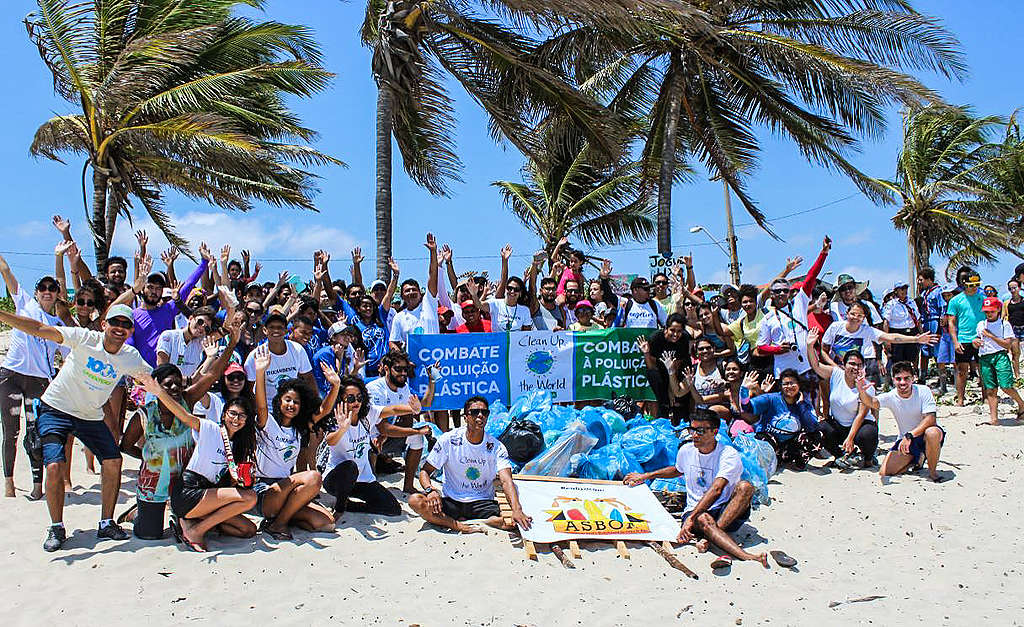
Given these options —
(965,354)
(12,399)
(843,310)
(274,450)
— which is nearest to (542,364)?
(274,450)

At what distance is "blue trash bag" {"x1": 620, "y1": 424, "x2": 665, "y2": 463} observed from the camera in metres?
7.50

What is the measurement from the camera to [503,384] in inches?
360

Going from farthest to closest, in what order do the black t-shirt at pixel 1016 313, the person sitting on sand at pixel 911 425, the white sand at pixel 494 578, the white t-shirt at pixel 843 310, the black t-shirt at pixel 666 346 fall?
1. the black t-shirt at pixel 1016 313
2. the white t-shirt at pixel 843 310
3. the black t-shirt at pixel 666 346
4. the person sitting on sand at pixel 911 425
5. the white sand at pixel 494 578

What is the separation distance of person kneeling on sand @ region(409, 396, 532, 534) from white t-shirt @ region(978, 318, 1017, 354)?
7.04 meters

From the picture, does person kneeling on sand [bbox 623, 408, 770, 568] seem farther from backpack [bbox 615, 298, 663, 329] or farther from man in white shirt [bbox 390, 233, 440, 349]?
man in white shirt [bbox 390, 233, 440, 349]

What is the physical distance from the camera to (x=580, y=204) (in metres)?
22.3

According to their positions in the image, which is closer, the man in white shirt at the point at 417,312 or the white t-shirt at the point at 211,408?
the white t-shirt at the point at 211,408

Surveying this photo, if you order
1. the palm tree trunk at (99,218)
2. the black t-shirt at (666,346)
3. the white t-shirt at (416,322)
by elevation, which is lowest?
the black t-shirt at (666,346)

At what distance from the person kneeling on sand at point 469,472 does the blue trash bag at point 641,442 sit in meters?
1.68

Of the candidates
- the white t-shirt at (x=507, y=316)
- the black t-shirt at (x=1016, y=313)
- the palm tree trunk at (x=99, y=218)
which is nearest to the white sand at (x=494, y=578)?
the white t-shirt at (x=507, y=316)

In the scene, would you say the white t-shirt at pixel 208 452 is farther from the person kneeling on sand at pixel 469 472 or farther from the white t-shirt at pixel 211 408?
the person kneeling on sand at pixel 469 472

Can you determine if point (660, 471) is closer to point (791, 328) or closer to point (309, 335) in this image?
point (791, 328)

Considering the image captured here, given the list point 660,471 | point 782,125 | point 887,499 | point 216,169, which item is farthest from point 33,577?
point 782,125

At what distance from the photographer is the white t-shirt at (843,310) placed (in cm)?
961
